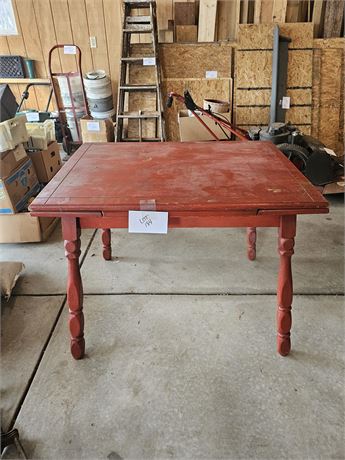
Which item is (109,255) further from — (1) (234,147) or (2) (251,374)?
(2) (251,374)

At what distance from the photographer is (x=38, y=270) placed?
2.34 m

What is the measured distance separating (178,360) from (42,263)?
117cm

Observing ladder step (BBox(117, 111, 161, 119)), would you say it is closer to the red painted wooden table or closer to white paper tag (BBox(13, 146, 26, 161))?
white paper tag (BBox(13, 146, 26, 161))

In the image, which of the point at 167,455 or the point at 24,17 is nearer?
the point at 167,455

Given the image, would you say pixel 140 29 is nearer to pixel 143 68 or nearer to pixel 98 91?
pixel 143 68

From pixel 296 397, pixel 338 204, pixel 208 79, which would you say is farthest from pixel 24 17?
pixel 296 397

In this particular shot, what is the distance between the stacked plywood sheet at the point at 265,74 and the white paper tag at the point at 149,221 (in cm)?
306

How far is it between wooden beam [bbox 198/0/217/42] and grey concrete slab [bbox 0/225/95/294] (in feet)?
8.56

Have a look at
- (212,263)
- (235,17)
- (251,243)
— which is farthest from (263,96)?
(212,263)

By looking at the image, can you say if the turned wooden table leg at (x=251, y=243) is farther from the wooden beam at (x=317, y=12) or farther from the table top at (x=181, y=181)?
the wooden beam at (x=317, y=12)

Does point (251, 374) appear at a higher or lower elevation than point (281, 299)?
lower

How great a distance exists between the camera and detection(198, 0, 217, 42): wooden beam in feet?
13.3

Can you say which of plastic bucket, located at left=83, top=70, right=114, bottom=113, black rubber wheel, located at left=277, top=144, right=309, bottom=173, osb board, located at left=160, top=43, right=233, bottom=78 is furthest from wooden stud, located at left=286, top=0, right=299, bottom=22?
plastic bucket, located at left=83, top=70, right=114, bottom=113

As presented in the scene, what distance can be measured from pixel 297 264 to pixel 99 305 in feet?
3.87
